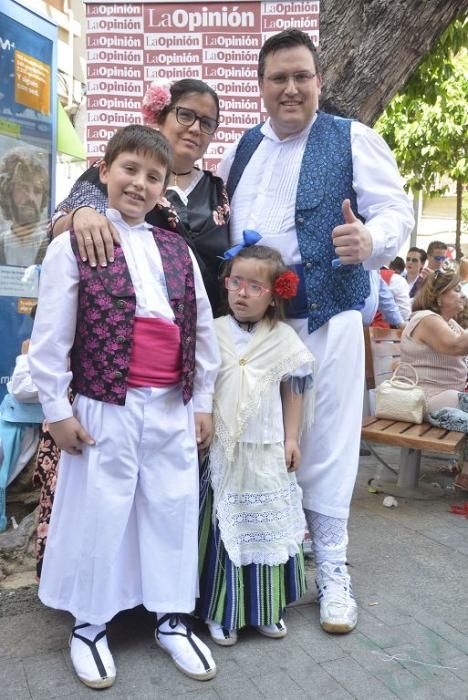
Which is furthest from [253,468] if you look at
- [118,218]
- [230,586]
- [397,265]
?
[397,265]

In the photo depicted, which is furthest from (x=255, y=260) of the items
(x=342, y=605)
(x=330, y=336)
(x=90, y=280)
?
(x=342, y=605)

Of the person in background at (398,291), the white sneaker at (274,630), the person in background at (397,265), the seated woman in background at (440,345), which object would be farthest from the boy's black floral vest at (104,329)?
the person in background at (397,265)

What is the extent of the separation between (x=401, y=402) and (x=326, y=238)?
2079 mm

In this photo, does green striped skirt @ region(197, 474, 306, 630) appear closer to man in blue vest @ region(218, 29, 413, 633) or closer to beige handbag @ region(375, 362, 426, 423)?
man in blue vest @ region(218, 29, 413, 633)

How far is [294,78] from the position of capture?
8.95 ft

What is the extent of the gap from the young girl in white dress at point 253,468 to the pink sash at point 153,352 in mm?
297

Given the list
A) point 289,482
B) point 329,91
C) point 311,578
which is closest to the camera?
point 289,482

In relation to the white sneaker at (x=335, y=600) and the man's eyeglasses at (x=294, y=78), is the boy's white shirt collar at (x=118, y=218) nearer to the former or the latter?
the man's eyeglasses at (x=294, y=78)

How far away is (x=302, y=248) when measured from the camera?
8.77 ft

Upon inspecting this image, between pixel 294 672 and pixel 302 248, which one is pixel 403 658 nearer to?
pixel 294 672

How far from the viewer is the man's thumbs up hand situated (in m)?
2.42

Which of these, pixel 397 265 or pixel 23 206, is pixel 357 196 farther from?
pixel 397 265

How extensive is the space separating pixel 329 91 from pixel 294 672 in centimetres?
286

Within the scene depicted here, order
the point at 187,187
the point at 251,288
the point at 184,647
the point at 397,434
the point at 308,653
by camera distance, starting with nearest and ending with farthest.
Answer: the point at 184,647, the point at 308,653, the point at 251,288, the point at 187,187, the point at 397,434
